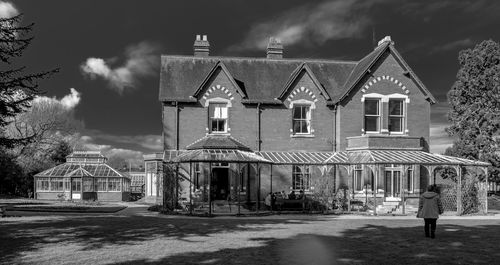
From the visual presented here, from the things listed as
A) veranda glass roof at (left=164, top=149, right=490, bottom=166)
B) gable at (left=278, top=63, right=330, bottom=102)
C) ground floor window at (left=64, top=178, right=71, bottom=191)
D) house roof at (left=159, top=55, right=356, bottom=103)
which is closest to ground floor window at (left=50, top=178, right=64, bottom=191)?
ground floor window at (left=64, top=178, right=71, bottom=191)

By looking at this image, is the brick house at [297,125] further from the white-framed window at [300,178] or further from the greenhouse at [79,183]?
the greenhouse at [79,183]

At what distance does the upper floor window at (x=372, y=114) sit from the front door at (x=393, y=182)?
11.4ft

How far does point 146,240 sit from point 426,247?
28.8 feet

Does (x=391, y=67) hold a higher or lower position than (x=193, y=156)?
higher

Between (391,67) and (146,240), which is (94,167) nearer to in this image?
(391,67)

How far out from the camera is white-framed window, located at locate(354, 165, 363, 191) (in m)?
28.0

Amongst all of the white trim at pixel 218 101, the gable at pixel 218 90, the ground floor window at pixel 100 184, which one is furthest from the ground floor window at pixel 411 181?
the ground floor window at pixel 100 184

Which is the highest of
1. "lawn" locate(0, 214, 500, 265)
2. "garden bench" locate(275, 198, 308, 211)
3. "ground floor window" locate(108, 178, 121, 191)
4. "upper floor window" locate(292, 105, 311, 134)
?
"upper floor window" locate(292, 105, 311, 134)

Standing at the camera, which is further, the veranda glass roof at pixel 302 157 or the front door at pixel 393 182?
the front door at pixel 393 182

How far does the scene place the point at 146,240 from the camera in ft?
45.4

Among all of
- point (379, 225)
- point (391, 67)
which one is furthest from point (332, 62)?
point (379, 225)

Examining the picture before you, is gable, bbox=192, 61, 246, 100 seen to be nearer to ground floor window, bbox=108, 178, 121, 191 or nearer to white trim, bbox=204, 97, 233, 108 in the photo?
white trim, bbox=204, 97, 233, 108

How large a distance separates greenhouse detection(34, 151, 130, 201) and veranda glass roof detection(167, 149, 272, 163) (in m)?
23.3

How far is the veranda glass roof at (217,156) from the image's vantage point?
23.4m
